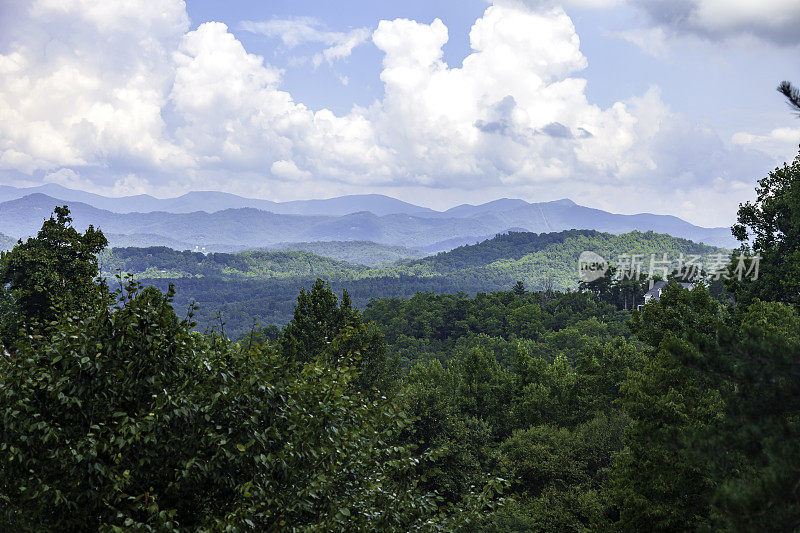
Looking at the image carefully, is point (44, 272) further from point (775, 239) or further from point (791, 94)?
point (775, 239)

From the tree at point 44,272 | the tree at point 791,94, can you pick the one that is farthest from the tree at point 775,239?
the tree at point 44,272

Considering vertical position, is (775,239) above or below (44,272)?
above

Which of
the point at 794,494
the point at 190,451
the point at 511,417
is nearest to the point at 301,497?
the point at 190,451

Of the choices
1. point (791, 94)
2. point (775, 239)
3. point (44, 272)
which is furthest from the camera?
point (775, 239)

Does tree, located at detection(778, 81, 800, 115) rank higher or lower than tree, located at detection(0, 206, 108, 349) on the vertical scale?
higher

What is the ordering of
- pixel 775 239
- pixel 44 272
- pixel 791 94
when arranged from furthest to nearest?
pixel 775 239 → pixel 44 272 → pixel 791 94

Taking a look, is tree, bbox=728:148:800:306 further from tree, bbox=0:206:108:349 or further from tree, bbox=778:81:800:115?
tree, bbox=0:206:108:349

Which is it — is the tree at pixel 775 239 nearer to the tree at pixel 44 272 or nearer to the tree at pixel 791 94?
the tree at pixel 791 94

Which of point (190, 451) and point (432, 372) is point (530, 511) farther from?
point (432, 372)

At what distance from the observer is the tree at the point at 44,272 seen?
23.7 metres

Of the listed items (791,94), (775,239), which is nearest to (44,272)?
(791,94)

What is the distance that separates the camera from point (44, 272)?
23.8 meters

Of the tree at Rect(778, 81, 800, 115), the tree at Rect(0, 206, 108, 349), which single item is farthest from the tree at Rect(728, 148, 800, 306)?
the tree at Rect(0, 206, 108, 349)

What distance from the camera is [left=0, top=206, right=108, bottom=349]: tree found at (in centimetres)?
2366
